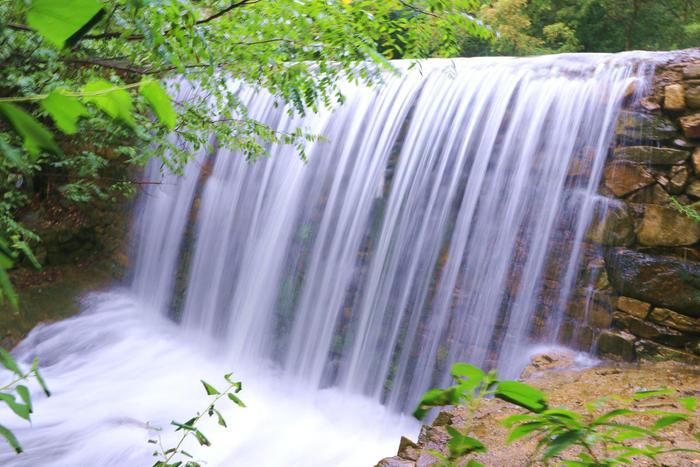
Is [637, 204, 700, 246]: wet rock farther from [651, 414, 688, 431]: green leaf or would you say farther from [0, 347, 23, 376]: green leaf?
[0, 347, 23, 376]: green leaf

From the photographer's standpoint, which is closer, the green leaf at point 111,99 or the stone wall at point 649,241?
the green leaf at point 111,99

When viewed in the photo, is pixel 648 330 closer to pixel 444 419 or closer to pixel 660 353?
pixel 660 353

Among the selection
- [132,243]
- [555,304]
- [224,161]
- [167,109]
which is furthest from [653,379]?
[132,243]

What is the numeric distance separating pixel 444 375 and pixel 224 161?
4.14m

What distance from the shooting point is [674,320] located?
4.82m

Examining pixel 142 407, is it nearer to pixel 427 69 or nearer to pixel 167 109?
pixel 427 69

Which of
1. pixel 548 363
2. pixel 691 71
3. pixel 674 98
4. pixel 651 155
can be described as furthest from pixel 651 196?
pixel 548 363

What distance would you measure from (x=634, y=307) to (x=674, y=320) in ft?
0.98

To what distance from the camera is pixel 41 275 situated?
8.13 meters

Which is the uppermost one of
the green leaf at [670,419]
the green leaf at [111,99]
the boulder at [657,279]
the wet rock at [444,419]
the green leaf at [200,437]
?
the boulder at [657,279]

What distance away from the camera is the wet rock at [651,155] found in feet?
16.7

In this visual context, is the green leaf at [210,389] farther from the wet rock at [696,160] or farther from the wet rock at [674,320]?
the wet rock at [696,160]

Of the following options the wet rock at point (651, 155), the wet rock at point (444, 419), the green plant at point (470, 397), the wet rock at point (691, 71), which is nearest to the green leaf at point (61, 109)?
the green plant at point (470, 397)

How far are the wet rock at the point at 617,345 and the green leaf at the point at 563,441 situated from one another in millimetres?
4580
